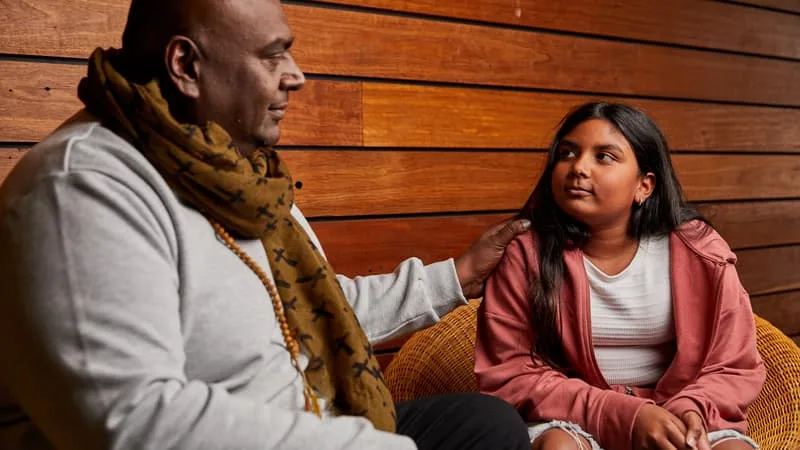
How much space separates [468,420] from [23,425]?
2.27 ft

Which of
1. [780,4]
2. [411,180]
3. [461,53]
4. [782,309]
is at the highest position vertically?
[780,4]

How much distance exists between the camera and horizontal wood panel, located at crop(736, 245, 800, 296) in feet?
12.7

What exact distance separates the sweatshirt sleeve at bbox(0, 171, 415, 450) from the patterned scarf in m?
0.11

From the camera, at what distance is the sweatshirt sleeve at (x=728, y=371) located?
6.57ft

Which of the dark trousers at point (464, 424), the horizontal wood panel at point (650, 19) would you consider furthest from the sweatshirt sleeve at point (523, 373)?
the horizontal wood panel at point (650, 19)

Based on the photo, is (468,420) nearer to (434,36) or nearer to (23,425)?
(23,425)

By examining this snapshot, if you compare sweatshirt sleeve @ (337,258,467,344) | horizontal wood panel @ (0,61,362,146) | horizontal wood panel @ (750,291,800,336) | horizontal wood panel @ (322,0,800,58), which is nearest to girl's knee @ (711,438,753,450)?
sweatshirt sleeve @ (337,258,467,344)

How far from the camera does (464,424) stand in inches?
60.6

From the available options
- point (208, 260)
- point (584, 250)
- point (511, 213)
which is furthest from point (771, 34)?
point (208, 260)

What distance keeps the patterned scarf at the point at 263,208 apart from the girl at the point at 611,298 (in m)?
0.69

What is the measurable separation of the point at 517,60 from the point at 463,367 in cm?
110

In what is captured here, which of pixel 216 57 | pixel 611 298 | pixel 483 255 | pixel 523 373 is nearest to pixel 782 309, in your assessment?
pixel 611 298

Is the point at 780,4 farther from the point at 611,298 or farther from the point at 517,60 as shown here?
the point at 611,298

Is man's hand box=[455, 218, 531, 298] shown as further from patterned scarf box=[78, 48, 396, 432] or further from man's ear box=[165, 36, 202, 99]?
man's ear box=[165, 36, 202, 99]
